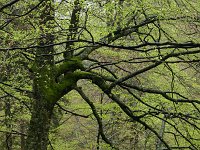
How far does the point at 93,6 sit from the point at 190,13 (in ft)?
5.30

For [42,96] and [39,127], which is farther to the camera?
[42,96]

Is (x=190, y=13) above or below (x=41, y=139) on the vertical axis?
above

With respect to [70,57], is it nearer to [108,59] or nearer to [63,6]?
[63,6]

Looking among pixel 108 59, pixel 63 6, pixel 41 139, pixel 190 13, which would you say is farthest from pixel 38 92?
pixel 108 59

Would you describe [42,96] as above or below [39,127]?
above

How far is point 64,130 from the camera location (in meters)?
13.8

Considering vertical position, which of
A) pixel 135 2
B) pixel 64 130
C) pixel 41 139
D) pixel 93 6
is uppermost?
pixel 64 130

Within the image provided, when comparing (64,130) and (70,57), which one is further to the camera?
(64,130)

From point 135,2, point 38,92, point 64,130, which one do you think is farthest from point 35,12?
point 64,130

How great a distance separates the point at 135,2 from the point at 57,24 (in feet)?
4.45

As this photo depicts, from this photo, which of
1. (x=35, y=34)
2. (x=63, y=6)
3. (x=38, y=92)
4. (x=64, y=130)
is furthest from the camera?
(x=64, y=130)

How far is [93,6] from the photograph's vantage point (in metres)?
5.13

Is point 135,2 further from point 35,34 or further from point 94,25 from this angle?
point 35,34

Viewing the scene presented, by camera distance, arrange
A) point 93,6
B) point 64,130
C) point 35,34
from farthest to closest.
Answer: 1. point 64,130
2. point 35,34
3. point 93,6
